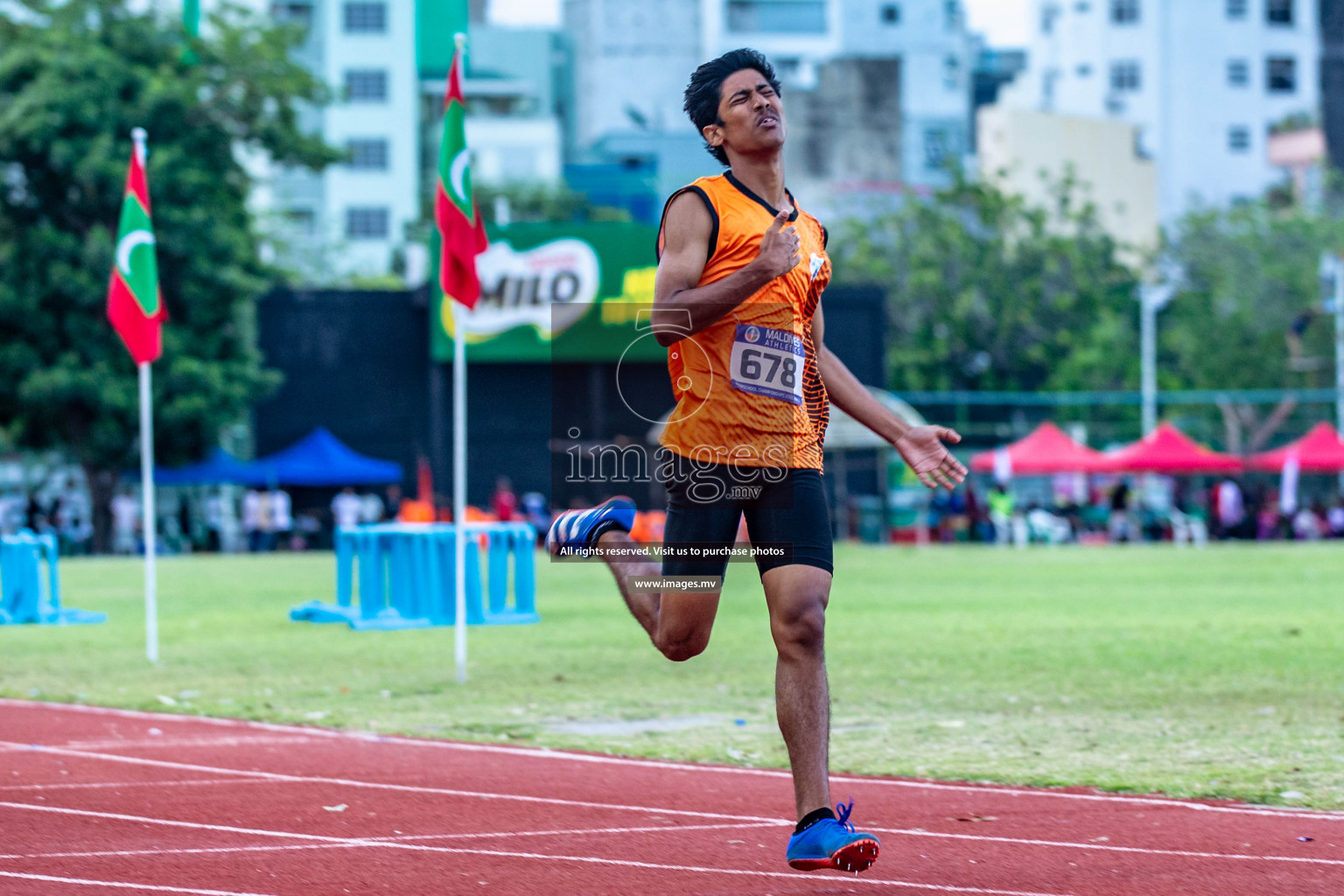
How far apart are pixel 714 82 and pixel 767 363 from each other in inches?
35.1

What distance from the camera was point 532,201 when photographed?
6869 centimetres

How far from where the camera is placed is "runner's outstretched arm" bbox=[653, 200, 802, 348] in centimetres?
524

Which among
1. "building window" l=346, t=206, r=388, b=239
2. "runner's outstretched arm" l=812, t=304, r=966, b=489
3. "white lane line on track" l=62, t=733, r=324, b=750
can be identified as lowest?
"white lane line on track" l=62, t=733, r=324, b=750

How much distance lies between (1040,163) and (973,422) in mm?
29218

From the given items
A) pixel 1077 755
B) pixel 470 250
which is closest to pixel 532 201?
pixel 470 250

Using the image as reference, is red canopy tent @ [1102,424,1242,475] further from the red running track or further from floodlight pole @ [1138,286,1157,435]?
the red running track

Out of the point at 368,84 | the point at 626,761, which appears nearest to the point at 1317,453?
the point at 626,761

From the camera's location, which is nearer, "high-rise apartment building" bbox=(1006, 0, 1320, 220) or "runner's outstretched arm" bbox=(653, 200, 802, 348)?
"runner's outstretched arm" bbox=(653, 200, 802, 348)

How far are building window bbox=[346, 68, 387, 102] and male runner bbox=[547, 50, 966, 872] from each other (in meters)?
73.9

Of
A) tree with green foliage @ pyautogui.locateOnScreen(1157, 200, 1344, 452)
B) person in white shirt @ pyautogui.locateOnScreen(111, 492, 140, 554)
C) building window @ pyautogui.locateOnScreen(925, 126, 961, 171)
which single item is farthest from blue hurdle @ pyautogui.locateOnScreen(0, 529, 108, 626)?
building window @ pyautogui.locateOnScreen(925, 126, 961, 171)

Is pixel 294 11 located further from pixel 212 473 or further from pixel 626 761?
pixel 626 761

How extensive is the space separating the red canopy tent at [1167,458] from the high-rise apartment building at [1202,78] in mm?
A: 43138

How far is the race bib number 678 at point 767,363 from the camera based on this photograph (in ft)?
17.7

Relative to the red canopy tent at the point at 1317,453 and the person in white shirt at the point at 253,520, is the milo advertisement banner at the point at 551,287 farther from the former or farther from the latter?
the red canopy tent at the point at 1317,453
